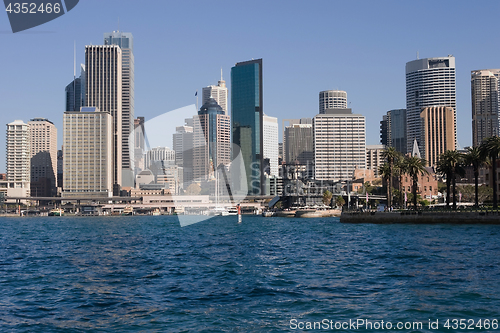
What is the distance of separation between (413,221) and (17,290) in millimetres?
77502

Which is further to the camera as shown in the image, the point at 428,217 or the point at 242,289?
the point at 428,217

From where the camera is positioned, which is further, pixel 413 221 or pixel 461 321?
pixel 413 221

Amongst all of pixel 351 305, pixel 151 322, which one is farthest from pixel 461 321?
pixel 151 322

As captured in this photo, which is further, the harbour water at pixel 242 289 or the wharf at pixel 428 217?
the wharf at pixel 428 217

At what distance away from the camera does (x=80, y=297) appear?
2762 cm

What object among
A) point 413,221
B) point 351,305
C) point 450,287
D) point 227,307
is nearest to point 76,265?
point 227,307

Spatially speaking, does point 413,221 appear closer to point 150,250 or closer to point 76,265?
point 150,250

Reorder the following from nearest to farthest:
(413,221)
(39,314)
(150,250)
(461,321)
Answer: (461,321)
(39,314)
(150,250)
(413,221)

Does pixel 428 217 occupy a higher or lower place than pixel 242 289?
lower

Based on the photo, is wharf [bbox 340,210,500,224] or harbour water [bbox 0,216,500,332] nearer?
harbour water [bbox 0,216,500,332]

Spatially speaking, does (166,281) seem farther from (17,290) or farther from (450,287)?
(450,287)

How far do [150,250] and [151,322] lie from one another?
31.6 meters

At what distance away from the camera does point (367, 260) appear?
41.4 meters

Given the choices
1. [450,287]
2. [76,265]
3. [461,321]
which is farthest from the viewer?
[76,265]
